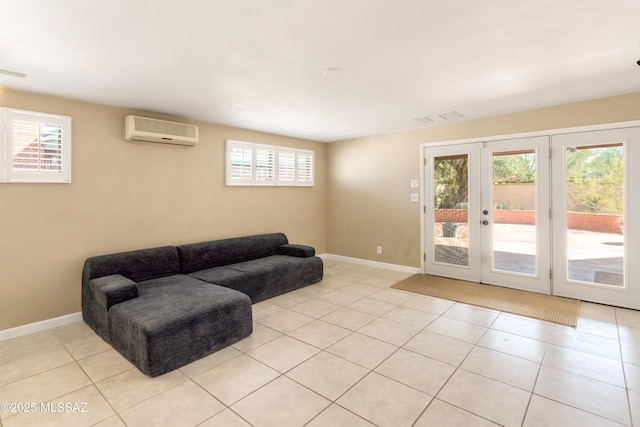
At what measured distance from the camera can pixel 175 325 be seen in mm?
2559

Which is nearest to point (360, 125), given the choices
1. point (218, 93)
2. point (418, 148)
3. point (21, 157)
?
point (418, 148)

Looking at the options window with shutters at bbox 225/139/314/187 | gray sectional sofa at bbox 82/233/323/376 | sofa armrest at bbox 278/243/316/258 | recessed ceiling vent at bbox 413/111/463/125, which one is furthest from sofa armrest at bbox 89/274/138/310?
recessed ceiling vent at bbox 413/111/463/125

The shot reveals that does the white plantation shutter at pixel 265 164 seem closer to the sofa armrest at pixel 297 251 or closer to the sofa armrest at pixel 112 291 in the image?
the sofa armrest at pixel 297 251

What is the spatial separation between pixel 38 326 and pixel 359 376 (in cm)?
338

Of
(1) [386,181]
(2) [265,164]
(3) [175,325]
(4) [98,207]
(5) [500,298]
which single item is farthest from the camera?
(1) [386,181]

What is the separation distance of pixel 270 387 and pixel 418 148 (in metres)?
4.32

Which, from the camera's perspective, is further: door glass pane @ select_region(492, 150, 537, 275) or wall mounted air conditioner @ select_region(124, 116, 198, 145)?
door glass pane @ select_region(492, 150, 537, 275)

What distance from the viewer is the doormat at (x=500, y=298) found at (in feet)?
11.7

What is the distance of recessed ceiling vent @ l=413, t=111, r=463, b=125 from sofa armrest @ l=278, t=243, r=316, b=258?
259cm

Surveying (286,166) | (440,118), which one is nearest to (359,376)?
(440,118)

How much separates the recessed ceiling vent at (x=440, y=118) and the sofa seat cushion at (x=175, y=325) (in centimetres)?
352

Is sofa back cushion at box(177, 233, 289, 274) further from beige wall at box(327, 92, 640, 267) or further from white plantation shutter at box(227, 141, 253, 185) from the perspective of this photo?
beige wall at box(327, 92, 640, 267)

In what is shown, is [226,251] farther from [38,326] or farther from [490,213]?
[490,213]

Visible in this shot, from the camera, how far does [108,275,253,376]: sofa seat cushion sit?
96.6 inches
